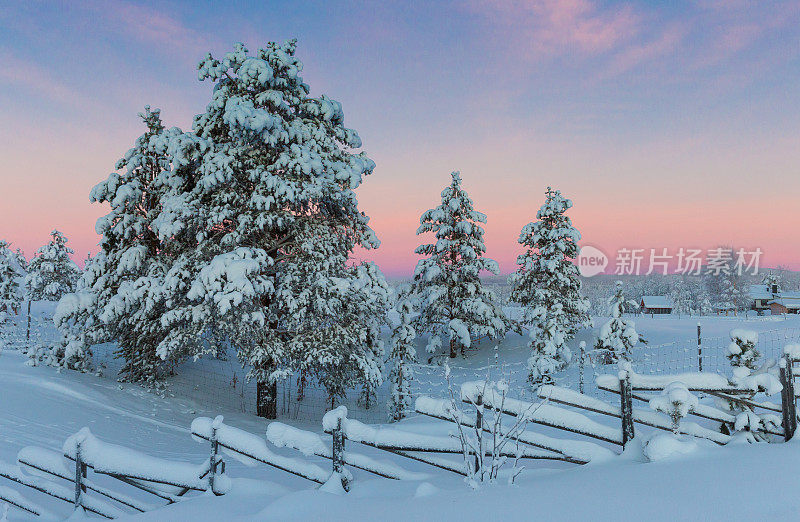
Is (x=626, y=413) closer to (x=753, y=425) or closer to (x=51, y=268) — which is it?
(x=753, y=425)

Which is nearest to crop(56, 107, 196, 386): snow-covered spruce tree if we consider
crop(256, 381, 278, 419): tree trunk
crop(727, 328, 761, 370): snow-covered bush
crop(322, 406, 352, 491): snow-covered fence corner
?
crop(256, 381, 278, 419): tree trunk

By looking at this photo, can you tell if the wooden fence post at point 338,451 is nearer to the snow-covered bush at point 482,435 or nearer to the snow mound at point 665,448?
the snow-covered bush at point 482,435

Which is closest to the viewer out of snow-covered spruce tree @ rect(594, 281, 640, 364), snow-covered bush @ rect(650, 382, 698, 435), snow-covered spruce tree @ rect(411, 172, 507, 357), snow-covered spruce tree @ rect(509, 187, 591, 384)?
snow-covered bush @ rect(650, 382, 698, 435)

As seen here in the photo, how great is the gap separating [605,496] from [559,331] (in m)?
16.9

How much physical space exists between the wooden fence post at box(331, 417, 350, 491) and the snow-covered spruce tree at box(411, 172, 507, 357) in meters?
18.8

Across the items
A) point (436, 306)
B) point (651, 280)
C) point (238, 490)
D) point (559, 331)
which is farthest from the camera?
point (651, 280)

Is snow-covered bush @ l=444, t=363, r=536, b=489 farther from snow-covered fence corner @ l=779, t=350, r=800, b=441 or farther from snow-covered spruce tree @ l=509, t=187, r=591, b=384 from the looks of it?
snow-covered spruce tree @ l=509, t=187, r=591, b=384

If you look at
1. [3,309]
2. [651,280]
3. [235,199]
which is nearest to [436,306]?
[235,199]

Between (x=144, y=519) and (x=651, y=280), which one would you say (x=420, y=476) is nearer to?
(x=144, y=519)

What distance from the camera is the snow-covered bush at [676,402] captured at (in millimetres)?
4543

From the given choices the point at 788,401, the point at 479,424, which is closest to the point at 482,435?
the point at 479,424

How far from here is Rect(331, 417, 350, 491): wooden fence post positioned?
457 centimetres

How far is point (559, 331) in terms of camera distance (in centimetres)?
1955

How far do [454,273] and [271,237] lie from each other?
12.9 m
